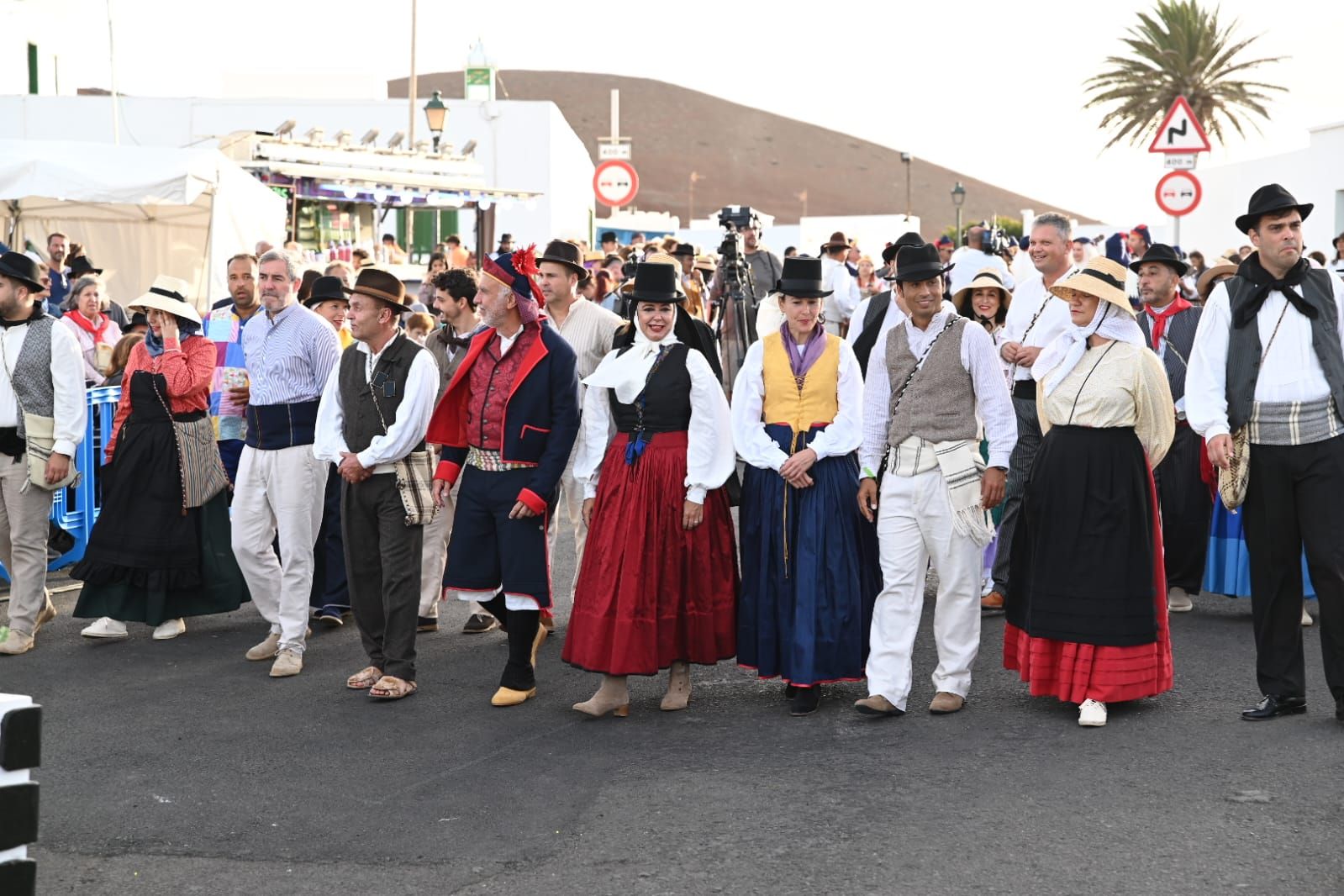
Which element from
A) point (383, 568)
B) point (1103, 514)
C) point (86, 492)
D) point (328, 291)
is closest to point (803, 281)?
point (1103, 514)

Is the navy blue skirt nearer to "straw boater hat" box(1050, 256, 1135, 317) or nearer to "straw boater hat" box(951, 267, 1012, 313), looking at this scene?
"straw boater hat" box(1050, 256, 1135, 317)

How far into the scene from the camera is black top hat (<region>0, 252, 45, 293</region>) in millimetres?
7648

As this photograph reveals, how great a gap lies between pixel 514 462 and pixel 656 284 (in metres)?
0.99

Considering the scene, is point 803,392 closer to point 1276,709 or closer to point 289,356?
point 1276,709

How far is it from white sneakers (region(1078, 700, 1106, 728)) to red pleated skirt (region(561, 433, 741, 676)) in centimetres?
148

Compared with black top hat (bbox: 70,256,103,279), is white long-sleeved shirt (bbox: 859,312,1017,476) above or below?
below

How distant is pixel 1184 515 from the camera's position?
332 inches

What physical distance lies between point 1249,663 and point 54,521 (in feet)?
22.5

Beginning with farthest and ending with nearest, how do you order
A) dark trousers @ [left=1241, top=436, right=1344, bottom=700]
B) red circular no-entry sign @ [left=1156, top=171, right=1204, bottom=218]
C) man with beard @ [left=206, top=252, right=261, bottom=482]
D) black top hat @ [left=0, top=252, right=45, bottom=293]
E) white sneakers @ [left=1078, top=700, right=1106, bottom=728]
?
red circular no-entry sign @ [left=1156, top=171, right=1204, bottom=218], man with beard @ [left=206, top=252, right=261, bottom=482], black top hat @ [left=0, top=252, right=45, bottom=293], white sneakers @ [left=1078, top=700, right=1106, bottom=728], dark trousers @ [left=1241, top=436, right=1344, bottom=700]

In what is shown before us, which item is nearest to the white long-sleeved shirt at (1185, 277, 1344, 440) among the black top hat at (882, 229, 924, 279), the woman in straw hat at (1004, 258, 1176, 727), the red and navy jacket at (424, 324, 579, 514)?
the woman in straw hat at (1004, 258, 1176, 727)

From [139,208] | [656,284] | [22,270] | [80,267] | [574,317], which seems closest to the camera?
[656,284]

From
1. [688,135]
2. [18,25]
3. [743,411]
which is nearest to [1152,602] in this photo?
[743,411]

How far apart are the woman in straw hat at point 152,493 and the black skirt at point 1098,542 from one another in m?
4.37

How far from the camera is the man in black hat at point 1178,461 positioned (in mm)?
8383
